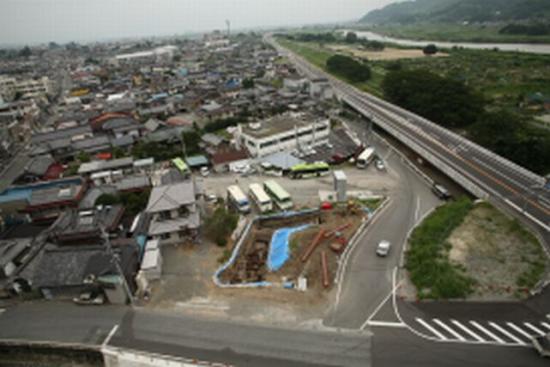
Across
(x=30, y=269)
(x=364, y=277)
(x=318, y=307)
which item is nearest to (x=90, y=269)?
(x=30, y=269)

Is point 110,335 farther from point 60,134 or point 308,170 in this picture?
point 60,134

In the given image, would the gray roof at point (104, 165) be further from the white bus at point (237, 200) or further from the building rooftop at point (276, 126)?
the white bus at point (237, 200)

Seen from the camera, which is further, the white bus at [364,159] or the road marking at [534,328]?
the white bus at [364,159]

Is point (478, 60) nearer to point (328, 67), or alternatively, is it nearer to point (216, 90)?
point (328, 67)

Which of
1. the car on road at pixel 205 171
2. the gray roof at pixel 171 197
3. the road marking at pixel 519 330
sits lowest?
the car on road at pixel 205 171

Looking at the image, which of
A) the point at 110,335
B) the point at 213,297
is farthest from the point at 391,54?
the point at 110,335

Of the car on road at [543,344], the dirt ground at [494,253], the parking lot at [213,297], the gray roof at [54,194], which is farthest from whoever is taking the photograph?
the gray roof at [54,194]

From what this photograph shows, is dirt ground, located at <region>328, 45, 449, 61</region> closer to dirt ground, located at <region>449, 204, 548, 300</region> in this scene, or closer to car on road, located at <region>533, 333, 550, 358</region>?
dirt ground, located at <region>449, 204, 548, 300</region>

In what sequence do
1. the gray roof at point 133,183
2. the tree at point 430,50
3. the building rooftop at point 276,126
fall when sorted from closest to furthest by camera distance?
the gray roof at point 133,183 < the building rooftop at point 276,126 < the tree at point 430,50

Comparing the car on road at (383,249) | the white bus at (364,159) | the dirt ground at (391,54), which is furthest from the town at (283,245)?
the dirt ground at (391,54)
